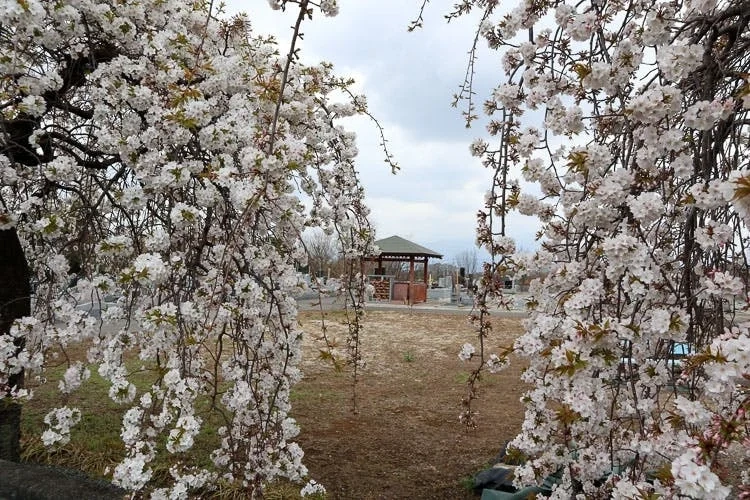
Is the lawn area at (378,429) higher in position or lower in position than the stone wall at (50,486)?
lower

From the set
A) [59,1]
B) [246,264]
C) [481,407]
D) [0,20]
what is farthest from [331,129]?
[481,407]

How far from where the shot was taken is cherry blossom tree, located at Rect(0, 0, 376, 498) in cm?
193

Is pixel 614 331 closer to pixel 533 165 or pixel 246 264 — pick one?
pixel 533 165

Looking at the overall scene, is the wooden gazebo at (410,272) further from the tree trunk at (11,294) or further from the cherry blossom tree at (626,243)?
the cherry blossom tree at (626,243)

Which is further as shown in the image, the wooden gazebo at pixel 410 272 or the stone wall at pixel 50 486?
the wooden gazebo at pixel 410 272

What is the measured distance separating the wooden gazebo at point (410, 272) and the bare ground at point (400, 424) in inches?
324

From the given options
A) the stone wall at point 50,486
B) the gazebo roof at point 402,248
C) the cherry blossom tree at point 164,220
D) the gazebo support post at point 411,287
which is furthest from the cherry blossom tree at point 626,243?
the gazebo roof at point 402,248

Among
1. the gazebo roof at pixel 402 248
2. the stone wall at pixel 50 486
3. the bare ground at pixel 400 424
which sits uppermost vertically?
the gazebo roof at pixel 402 248

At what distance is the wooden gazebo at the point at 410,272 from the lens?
17094 millimetres

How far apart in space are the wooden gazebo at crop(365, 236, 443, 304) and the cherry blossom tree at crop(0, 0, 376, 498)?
1409cm

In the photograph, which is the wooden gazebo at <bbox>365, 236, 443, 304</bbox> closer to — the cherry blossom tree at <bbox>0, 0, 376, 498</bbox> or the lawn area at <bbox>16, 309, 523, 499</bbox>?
the lawn area at <bbox>16, 309, 523, 499</bbox>

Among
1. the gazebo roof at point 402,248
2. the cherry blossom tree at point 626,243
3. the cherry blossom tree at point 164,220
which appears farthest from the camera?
the gazebo roof at point 402,248

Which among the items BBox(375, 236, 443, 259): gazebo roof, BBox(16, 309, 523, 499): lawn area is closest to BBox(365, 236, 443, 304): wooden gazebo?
BBox(375, 236, 443, 259): gazebo roof

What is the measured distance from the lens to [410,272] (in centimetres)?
1761
